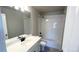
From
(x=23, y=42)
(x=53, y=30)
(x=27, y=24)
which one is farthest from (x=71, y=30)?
(x=23, y=42)

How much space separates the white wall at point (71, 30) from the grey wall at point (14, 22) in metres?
0.89

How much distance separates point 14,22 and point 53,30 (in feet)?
2.65

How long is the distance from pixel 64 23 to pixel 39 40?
2.05ft

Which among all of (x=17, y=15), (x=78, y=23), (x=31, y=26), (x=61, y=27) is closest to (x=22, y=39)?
(x=31, y=26)

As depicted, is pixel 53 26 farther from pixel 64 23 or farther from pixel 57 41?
pixel 57 41

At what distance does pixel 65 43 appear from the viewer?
1.37 meters

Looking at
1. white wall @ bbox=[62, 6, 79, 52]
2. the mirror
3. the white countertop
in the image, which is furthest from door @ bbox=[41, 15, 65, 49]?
the mirror

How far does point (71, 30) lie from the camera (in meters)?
1.22

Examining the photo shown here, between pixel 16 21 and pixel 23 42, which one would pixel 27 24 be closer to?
pixel 16 21

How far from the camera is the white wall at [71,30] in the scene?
1.07 meters

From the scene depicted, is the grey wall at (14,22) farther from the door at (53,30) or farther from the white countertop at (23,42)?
the door at (53,30)

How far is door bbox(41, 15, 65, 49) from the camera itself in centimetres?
137

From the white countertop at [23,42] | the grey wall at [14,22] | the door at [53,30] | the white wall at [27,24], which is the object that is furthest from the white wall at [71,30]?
the grey wall at [14,22]

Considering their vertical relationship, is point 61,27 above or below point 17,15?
below
